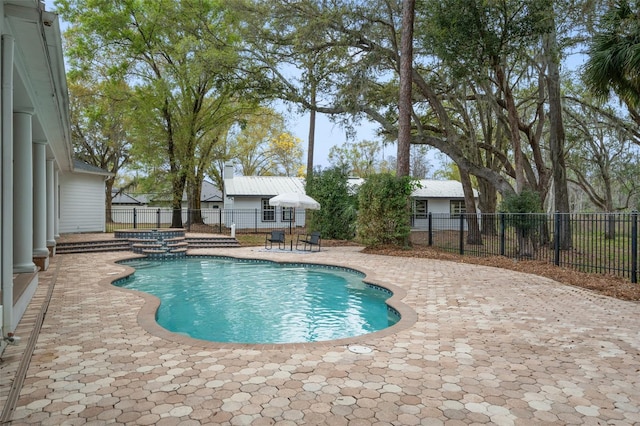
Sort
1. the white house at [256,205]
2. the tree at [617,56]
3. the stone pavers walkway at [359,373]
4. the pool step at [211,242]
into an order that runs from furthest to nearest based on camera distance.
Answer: the white house at [256,205] < the pool step at [211,242] < the tree at [617,56] < the stone pavers walkway at [359,373]

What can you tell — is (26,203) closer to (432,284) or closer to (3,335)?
(3,335)

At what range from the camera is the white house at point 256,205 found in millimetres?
25484

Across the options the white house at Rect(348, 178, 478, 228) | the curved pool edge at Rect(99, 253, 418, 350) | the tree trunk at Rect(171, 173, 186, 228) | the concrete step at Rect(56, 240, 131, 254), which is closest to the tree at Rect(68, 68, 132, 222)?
the tree trunk at Rect(171, 173, 186, 228)

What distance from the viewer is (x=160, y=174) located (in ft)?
72.6

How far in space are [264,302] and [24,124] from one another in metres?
4.77

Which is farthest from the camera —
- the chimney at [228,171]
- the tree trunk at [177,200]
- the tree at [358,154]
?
the tree at [358,154]

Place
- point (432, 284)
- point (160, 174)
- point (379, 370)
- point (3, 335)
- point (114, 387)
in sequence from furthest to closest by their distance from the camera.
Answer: point (160, 174) → point (432, 284) → point (3, 335) → point (379, 370) → point (114, 387)

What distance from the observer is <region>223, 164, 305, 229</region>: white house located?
25484 mm

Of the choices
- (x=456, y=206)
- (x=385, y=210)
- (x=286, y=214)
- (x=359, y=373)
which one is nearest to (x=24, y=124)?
(x=359, y=373)

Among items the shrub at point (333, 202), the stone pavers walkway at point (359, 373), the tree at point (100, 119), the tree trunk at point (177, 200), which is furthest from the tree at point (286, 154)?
the stone pavers walkway at point (359, 373)

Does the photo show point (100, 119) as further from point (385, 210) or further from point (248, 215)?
point (385, 210)

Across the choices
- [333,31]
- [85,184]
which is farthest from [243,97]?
[85,184]

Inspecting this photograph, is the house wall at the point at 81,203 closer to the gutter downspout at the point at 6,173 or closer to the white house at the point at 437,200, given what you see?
the gutter downspout at the point at 6,173

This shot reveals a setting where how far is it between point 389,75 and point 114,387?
17197 millimetres
